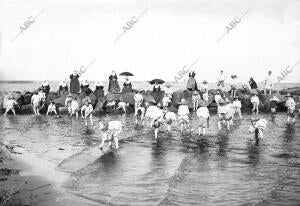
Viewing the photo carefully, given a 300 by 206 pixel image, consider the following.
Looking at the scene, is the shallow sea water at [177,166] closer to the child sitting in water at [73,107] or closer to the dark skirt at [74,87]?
the child sitting in water at [73,107]

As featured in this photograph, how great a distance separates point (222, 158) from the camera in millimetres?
17469

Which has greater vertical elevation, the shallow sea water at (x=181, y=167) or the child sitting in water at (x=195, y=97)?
the child sitting in water at (x=195, y=97)

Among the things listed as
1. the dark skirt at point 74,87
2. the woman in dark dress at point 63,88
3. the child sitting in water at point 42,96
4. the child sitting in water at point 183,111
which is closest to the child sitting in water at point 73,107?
the child sitting in water at point 42,96

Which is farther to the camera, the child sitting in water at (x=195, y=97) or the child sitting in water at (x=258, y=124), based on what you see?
the child sitting in water at (x=195, y=97)

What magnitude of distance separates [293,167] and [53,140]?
40.1 feet

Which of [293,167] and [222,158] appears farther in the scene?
[222,158]

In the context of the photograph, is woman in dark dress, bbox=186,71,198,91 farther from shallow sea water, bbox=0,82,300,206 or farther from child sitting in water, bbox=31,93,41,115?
child sitting in water, bbox=31,93,41,115

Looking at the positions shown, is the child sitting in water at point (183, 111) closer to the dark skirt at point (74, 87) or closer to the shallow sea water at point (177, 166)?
the shallow sea water at point (177, 166)

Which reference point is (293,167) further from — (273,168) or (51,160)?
(51,160)

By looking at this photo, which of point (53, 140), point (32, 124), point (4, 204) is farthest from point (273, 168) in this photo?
point (32, 124)

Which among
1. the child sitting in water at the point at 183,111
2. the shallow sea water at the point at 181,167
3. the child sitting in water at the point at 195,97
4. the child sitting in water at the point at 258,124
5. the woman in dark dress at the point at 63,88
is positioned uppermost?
the woman in dark dress at the point at 63,88

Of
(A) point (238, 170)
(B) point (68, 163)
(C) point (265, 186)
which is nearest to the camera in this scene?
(C) point (265, 186)

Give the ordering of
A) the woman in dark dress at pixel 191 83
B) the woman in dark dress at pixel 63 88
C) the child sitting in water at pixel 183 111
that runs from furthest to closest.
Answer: the woman in dark dress at pixel 191 83, the woman in dark dress at pixel 63 88, the child sitting in water at pixel 183 111

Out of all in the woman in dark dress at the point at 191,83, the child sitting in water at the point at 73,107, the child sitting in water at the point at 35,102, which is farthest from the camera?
the woman in dark dress at the point at 191,83
